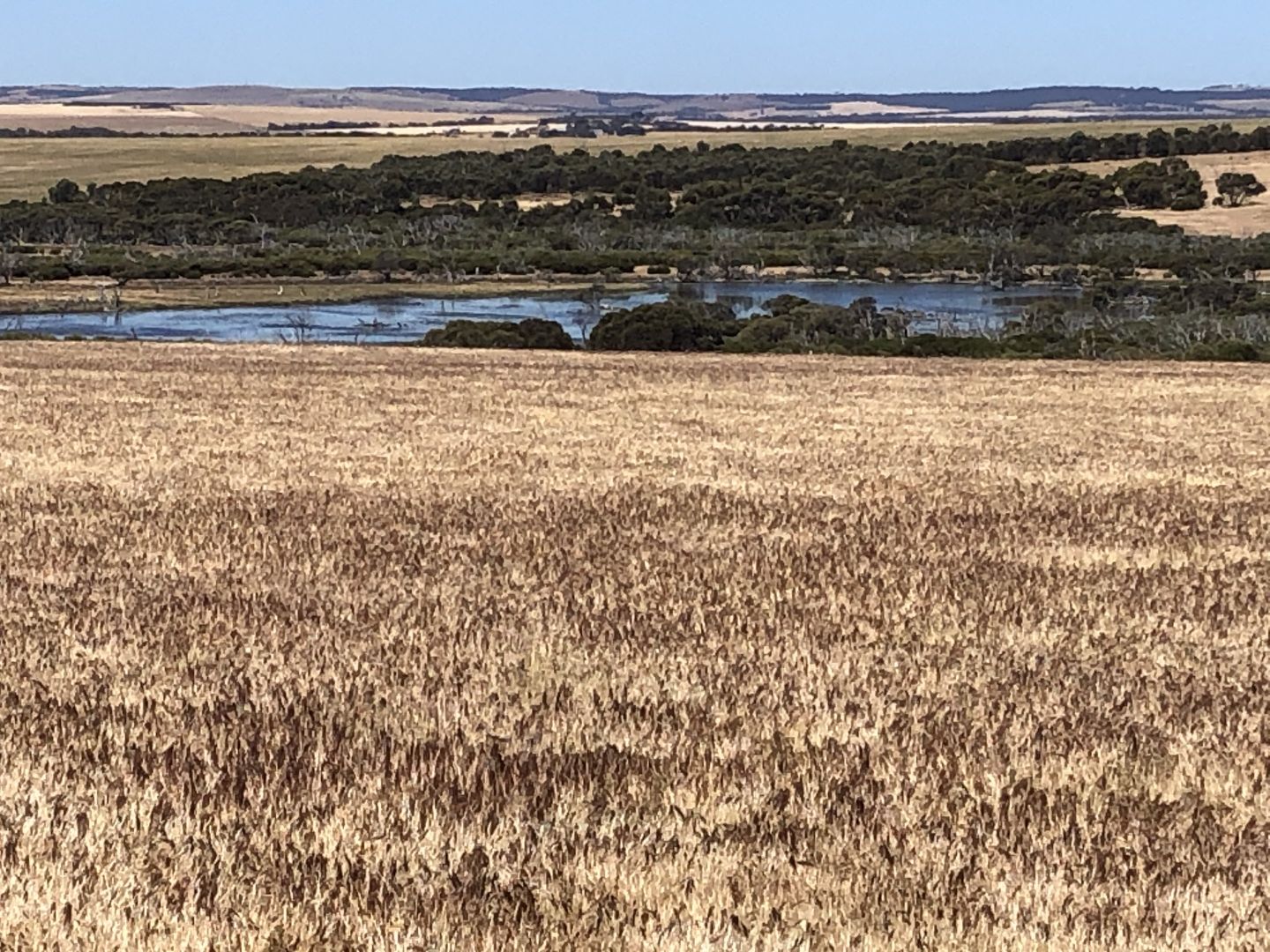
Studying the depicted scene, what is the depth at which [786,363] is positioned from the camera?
36.5 m

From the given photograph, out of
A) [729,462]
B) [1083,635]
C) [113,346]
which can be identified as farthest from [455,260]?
[1083,635]

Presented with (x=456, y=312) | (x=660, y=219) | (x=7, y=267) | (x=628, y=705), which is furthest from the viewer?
(x=660, y=219)

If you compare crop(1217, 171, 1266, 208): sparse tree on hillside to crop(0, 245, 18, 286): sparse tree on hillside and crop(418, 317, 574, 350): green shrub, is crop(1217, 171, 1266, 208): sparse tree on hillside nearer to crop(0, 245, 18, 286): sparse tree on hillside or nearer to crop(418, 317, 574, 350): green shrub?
crop(0, 245, 18, 286): sparse tree on hillside

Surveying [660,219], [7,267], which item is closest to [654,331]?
[7,267]

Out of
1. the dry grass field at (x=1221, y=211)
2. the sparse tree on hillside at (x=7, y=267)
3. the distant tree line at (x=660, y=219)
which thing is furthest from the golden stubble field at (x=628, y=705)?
the dry grass field at (x=1221, y=211)

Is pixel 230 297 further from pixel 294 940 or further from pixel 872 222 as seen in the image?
pixel 294 940

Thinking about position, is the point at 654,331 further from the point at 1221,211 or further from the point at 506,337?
the point at 1221,211

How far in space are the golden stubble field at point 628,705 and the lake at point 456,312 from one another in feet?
129

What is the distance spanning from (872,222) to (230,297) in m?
57.3

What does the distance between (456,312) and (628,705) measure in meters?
67.9

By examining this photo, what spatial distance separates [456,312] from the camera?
7475 cm

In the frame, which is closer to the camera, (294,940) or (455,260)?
(294,940)

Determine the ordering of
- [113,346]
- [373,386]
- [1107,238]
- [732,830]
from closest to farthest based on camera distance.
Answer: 1. [732,830]
2. [373,386]
3. [113,346]
4. [1107,238]

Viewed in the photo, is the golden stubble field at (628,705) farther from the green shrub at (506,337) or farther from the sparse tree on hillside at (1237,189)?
the sparse tree on hillside at (1237,189)
